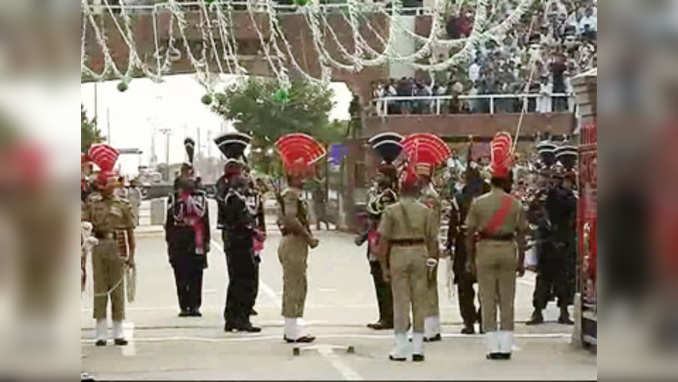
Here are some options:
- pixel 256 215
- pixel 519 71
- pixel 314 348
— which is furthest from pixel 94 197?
pixel 519 71

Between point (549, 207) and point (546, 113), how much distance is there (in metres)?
15.2

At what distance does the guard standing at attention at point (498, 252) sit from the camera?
898 cm

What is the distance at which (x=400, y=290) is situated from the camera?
904cm

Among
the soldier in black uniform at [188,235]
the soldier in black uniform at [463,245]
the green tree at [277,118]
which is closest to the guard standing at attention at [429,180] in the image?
the soldier in black uniform at [463,245]

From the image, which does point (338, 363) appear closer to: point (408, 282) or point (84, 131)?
point (408, 282)

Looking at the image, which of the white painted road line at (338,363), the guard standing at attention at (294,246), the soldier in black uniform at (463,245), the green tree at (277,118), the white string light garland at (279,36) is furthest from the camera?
the green tree at (277,118)

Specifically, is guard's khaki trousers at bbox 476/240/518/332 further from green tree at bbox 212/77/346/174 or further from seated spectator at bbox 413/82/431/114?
green tree at bbox 212/77/346/174

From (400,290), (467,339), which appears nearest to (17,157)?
(400,290)

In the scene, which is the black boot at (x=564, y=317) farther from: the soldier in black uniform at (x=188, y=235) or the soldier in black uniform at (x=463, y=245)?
the soldier in black uniform at (x=188, y=235)

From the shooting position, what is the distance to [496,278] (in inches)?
359

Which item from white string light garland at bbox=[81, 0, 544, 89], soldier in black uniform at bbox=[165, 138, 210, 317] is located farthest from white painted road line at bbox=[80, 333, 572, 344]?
white string light garland at bbox=[81, 0, 544, 89]

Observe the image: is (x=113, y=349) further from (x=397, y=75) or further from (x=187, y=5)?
(x=397, y=75)

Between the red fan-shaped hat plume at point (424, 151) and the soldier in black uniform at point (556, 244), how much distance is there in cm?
123

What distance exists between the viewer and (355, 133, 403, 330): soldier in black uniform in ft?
36.2
